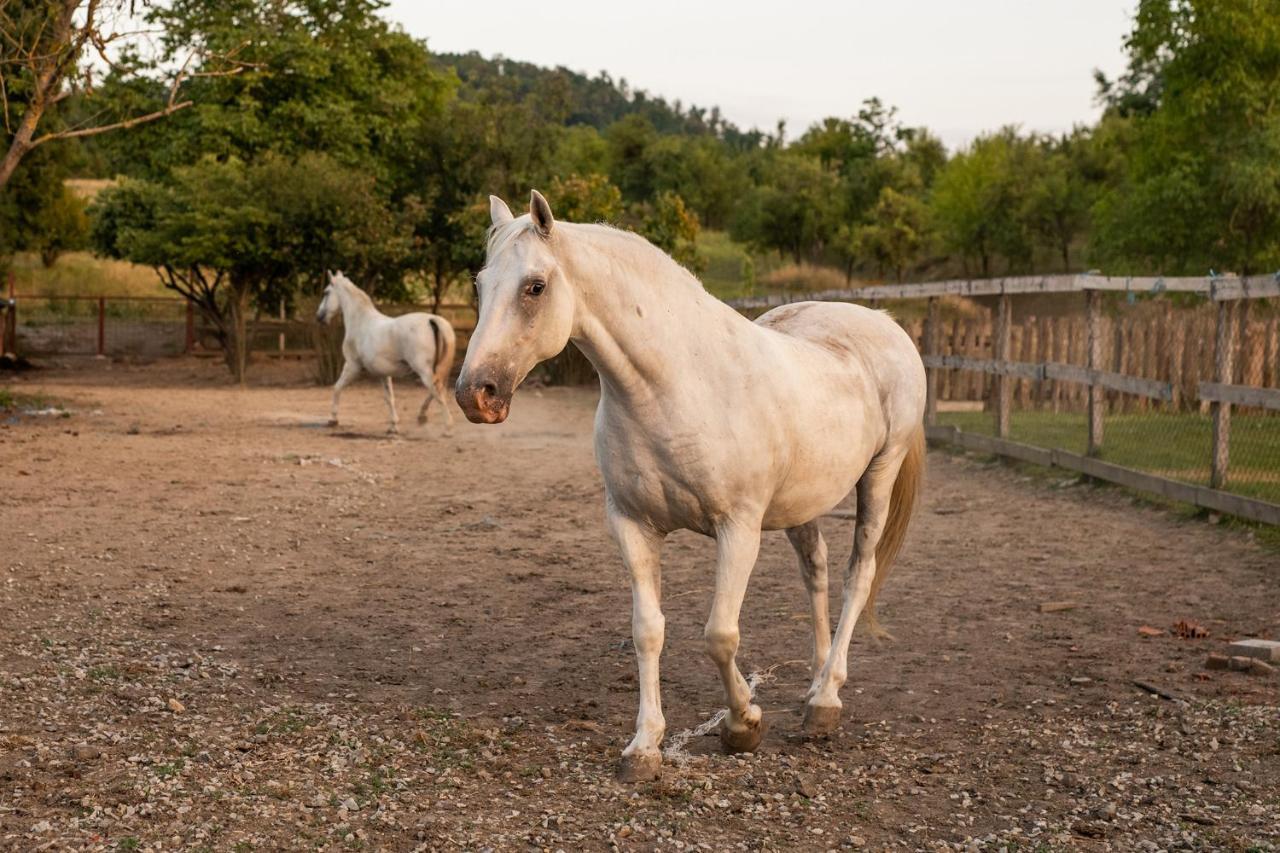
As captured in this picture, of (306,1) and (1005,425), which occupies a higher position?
(306,1)

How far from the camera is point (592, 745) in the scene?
4238mm

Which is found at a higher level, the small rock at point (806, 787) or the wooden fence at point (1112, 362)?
the wooden fence at point (1112, 362)

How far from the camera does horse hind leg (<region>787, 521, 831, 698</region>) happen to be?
4.79m

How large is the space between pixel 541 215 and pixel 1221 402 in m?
6.89

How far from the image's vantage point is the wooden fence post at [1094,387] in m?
10.6

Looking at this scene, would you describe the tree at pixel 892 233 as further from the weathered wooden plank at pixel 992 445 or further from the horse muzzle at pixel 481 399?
the horse muzzle at pixel 481 399

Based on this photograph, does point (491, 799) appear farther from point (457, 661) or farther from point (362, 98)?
point (362, 98)

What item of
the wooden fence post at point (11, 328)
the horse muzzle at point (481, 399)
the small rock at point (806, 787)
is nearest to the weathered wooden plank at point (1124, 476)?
the small rock at point (806, 787)

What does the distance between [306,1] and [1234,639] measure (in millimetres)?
30439

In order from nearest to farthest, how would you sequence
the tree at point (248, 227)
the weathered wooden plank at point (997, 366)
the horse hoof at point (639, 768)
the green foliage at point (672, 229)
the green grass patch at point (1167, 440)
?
the horse hoof at point (639, 768)
the green grass patch at point (1167, 440)
the weathered wooden plank at point (997, 366)
the tree at point (248, 227)
the green foliage at point (672, 229)

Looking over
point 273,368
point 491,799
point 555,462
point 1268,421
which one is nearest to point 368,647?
point 491,799

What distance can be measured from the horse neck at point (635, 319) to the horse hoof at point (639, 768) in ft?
3.77

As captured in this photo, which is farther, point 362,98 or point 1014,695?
point 362,98

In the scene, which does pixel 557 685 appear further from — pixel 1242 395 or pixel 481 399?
pixel 1242 395
